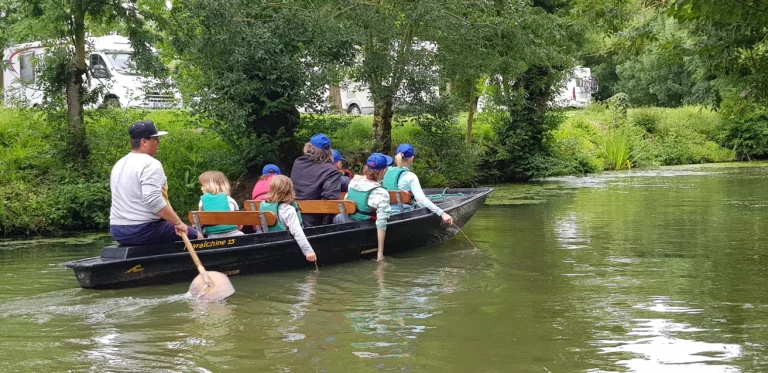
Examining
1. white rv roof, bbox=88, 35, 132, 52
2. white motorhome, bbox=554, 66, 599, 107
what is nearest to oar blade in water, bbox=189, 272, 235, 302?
white rv roof, bbox=88, 35, 132, 52

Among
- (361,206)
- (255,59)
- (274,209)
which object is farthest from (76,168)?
(274,209)

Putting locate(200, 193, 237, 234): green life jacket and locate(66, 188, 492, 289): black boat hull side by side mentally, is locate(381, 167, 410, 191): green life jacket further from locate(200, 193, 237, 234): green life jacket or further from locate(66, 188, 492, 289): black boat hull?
locate(200, 193, 237, 234): green life jacket

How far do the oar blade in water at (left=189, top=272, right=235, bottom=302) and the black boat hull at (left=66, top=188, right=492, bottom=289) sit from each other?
22.0 inches

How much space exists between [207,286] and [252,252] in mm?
1195

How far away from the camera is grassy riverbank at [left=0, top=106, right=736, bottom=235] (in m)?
13.4

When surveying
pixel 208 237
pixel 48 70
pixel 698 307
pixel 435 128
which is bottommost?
pixel 698 307

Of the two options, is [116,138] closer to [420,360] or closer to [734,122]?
[420,360]

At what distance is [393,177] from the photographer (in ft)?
35.4

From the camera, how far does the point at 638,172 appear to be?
25.5m

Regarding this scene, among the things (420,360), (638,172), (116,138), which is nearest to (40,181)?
(116,138)

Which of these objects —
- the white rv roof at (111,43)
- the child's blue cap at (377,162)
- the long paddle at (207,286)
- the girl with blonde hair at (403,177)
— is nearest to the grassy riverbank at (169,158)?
the white rv roof at (111,43)

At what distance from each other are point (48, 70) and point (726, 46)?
10344mm

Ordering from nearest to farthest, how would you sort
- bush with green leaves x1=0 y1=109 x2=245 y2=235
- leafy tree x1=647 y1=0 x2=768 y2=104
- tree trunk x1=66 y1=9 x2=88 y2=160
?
leafy tree x1=647 y1=0 x2=768 y2=104 < bush with green leaves x1=0 y1=109 x2=245 y2=235 < tree trunk x1=66 y1=9 x2=88 y2=160

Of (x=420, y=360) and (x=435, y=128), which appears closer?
(x=420, y=360)
